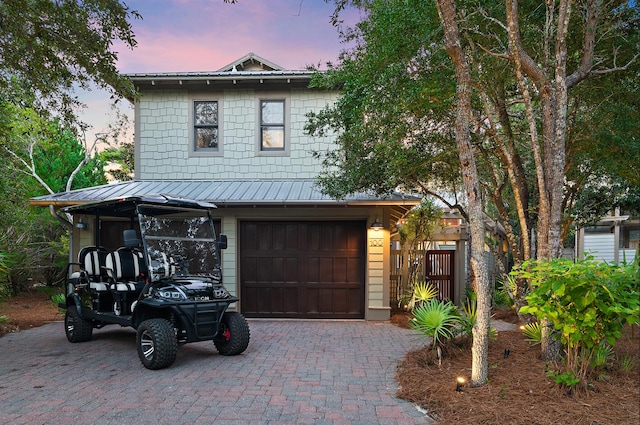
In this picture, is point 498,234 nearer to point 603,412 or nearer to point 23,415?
point 603,412

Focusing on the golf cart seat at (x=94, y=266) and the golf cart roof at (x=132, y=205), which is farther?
the golf cart seat at (x=94, y=266)

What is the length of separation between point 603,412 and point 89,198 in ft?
31.7

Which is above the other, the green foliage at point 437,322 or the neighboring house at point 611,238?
the neighboring house at point 611,238

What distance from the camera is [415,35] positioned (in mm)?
6348

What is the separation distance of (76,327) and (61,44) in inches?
182

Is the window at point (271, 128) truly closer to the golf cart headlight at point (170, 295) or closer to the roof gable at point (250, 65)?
the roof gable at point (250, 65)

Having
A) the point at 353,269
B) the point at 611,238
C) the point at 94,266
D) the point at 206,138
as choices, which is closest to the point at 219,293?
the point at 94,266

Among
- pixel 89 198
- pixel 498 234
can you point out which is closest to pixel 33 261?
pixel 89 198

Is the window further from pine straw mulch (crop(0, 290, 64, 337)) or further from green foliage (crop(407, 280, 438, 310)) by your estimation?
pine straw mulch (crop(0, 290, 64, 337))

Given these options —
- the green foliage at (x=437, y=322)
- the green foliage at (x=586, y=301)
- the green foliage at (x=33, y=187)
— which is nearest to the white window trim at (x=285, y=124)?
the green foliage at (x=33, y=187)

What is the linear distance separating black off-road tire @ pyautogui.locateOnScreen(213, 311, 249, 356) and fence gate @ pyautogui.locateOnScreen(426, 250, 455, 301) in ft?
23.6

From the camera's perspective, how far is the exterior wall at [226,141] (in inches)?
429

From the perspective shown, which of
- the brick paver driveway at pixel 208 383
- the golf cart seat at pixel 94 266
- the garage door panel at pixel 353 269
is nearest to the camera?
the brick paver driveway at pixel 208 383

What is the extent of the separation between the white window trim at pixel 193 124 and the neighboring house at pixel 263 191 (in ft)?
0.08
